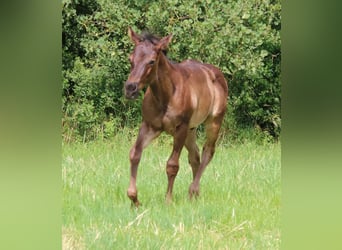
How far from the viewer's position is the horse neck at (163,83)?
224 cm

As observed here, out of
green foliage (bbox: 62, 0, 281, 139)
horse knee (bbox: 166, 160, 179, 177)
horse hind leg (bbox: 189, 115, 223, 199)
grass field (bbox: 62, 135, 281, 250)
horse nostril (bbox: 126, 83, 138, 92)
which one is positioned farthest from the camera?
green foliage (bbox: 62, 0, 281, 139)

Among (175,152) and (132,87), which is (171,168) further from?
(132,87)

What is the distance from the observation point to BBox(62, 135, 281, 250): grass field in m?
1.67

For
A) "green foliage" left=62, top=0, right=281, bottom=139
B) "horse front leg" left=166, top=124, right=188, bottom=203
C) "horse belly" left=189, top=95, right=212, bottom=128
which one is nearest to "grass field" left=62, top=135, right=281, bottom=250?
"horse front leg" left=166, top=124, right=188, bottom=203

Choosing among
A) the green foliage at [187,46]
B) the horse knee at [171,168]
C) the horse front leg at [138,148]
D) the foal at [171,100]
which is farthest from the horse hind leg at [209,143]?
the green foliage at [187,46]

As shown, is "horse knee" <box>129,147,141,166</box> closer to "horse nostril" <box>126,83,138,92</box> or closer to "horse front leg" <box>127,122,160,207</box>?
"horse front leg" <box>127,122,160,207</box>

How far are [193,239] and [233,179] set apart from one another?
0.92m

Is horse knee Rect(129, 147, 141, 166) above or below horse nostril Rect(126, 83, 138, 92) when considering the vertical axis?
below

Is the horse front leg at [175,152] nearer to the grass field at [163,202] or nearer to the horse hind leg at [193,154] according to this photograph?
the grass field at [163,202]

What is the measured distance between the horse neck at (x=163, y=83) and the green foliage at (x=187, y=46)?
1484 millimetres

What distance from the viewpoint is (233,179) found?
8.35ft

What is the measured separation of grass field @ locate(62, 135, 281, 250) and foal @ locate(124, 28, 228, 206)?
13 centimetres
